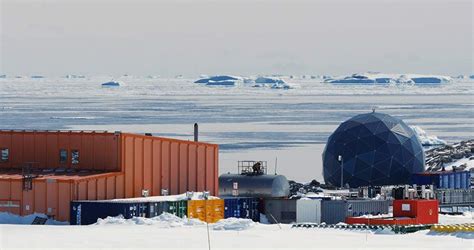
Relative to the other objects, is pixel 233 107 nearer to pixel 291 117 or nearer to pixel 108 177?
pixel 291 117

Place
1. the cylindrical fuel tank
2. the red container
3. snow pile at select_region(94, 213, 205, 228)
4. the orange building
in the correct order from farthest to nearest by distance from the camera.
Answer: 1. the cylindrical fuel tank
2. the red container
3. the orange building
4. snow pile at select_region(94, 213, 205, 228)

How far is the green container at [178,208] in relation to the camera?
51406 mm

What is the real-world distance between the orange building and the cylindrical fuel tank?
7.95ft

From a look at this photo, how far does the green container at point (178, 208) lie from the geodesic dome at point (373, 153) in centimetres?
1689

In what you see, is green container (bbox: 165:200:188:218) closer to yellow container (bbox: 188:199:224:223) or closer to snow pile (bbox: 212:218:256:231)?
yellow container (bbox: 188:199:224:223)

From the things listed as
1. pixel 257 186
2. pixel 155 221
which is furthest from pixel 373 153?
pixel 155 221

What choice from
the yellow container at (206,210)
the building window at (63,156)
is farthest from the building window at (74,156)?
the yellow container at (206,210)

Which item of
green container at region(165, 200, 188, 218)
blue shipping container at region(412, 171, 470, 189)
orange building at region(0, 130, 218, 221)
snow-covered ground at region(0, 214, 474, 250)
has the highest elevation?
orange building at region(0, 130, 218, 221)

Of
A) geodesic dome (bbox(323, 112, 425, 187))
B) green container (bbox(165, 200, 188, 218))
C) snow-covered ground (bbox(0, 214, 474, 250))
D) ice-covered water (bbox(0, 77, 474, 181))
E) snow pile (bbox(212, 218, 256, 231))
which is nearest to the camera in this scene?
snow-covered ground (bbox(0, 214, 474, 250))

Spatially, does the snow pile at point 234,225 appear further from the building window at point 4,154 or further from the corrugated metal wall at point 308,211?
the building window at point 4,154

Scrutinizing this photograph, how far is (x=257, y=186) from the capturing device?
192ft

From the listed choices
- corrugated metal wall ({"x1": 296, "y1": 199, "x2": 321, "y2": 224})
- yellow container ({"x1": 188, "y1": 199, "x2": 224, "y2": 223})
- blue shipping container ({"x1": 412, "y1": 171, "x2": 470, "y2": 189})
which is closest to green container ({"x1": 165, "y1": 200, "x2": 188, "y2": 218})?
yellow container ({"x1": 188, "y1": 199, "x2": 224, "y2": 223})

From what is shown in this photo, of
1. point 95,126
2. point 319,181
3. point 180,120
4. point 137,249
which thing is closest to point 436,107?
point 180,120

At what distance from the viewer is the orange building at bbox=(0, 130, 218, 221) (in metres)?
50.1
